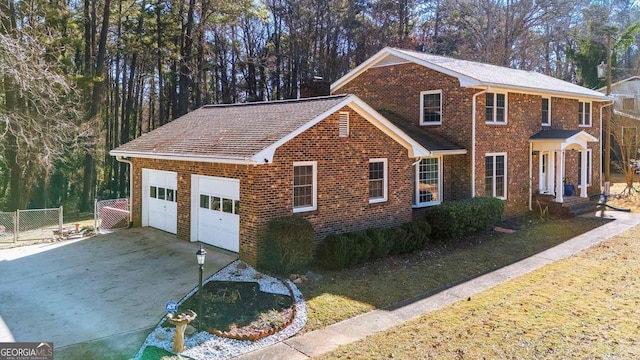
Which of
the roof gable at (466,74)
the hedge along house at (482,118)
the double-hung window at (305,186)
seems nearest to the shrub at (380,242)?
the double-hung window at (305,186)

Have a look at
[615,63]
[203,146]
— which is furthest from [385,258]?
[615,63]

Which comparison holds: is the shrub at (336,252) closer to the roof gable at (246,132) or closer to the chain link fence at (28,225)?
the roof gable at (246,132)

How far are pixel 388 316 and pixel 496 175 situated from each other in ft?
37.8

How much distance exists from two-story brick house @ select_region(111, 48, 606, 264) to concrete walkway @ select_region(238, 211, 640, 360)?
3.50 m

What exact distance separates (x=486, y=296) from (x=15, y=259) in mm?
12520

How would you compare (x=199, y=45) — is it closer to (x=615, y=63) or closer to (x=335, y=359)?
(x=335, y=359)

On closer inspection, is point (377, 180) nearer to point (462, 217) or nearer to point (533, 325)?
point (462, 217)

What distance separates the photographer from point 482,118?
18031 mm

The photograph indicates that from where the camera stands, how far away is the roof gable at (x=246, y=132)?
38.7 feet

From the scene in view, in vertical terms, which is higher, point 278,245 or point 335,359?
point 278,245

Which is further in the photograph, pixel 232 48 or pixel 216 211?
pixel 232 48

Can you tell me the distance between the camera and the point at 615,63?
45.1 meters

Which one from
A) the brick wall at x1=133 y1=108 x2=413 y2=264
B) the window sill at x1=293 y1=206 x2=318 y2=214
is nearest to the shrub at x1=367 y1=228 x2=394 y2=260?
the brick wall at x1=133 y1=108 x2=413 y2=264

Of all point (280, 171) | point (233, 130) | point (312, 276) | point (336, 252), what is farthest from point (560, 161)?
point (233, 130)
